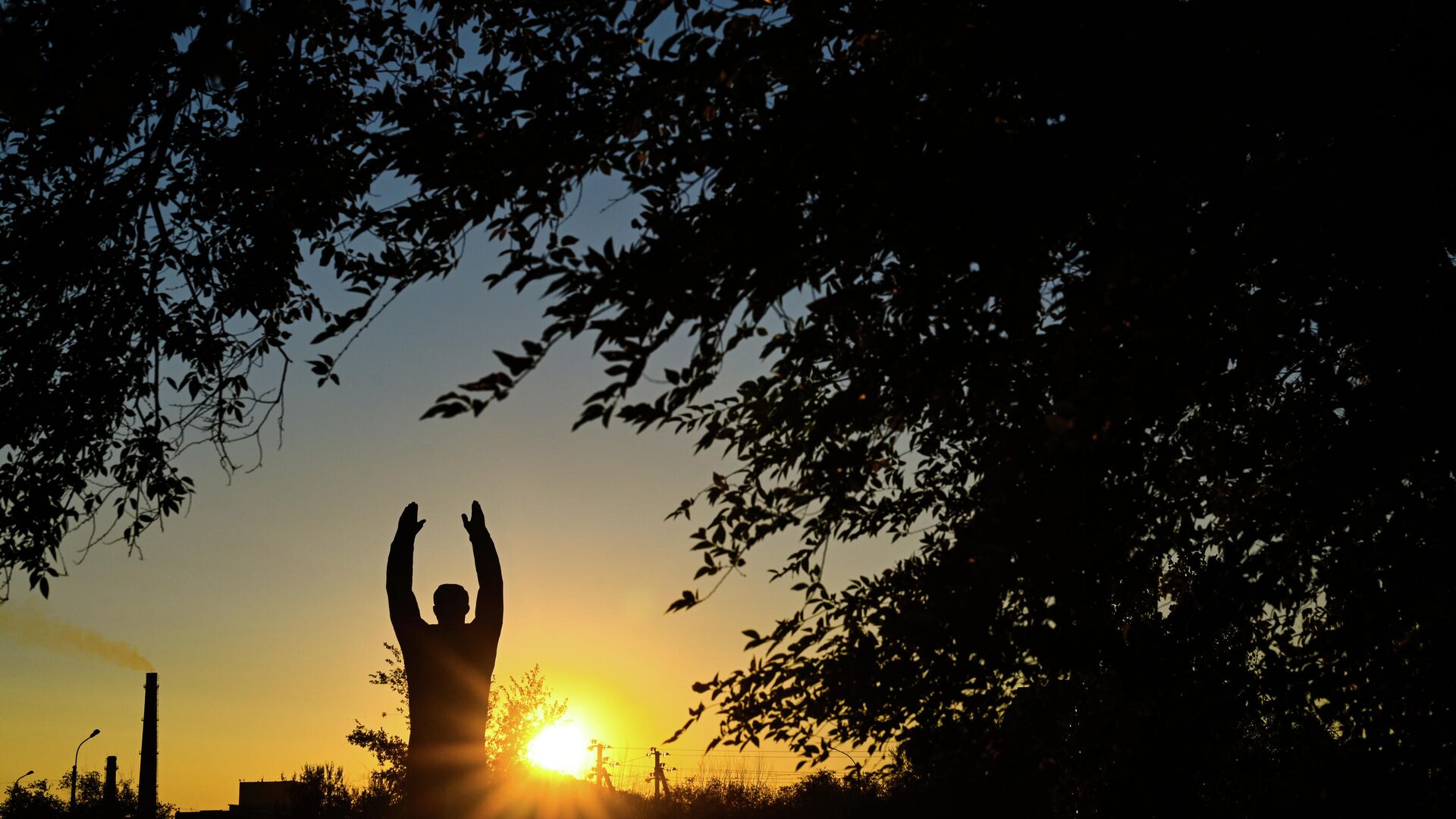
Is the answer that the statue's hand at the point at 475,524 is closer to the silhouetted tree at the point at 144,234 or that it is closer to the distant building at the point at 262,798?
the silhouetted tree at the point at 144,234

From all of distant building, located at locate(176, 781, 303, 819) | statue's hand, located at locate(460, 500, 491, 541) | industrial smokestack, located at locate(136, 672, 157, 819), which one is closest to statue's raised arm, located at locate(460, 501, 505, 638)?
statue's hand, located at locate(460, 500, 491, 541)

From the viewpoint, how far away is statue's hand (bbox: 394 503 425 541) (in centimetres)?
778

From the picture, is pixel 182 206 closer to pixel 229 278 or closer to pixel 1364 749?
pixel 229 278

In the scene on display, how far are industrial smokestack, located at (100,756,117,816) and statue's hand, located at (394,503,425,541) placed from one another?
55.0 metres

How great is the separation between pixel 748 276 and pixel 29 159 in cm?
792

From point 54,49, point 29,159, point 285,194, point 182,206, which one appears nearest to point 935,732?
point 285,194

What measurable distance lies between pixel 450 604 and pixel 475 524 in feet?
→ 2.13

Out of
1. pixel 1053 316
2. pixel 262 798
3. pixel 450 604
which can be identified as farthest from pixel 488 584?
pixel 262 798

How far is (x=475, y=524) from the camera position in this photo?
26.4 ft

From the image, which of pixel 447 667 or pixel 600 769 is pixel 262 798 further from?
pixel 447 667

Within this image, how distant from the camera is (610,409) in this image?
14.9 ft

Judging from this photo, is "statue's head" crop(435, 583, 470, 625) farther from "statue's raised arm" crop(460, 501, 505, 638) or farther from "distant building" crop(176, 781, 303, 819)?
"distant building" crop(176, 781, 303, 819)

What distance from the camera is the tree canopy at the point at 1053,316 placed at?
5246mm

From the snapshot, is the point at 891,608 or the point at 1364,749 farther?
the point at 1364,749
